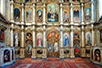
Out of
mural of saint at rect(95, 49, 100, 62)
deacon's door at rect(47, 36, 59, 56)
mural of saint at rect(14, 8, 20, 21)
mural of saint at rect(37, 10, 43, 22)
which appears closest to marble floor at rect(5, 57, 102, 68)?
mural of saint at rect(95, 49, 100, 62)

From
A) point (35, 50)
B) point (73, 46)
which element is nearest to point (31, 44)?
A: point (35, 50)

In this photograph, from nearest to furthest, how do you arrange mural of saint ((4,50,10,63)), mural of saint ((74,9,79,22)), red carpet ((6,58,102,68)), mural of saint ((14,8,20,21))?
red carpet ((6,58,102,68)) → mural of saint ((4,50,10,63)) → mural of saint ((14,8,20,21)) → mural of saint ((74,9,79,22))

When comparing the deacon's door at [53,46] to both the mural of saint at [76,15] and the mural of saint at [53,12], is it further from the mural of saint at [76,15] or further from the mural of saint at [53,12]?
the mural of saint at [76,15]

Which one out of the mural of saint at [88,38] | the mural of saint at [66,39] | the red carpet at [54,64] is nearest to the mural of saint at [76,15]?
the mural of saint at [88,38]

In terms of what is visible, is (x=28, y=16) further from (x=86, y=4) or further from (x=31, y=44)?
(x=86, y=4)

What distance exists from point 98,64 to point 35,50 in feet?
37.1

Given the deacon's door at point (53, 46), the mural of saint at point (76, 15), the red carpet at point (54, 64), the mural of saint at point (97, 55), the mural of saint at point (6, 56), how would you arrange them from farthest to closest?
the mural of saint at point (76, 15), the deacon's door at point (53, 46), the mural of saint at point (97, 55), the mural of saint at point (6, 56), the red carpet at point (54, 64)

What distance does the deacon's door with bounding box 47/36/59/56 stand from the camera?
1652cm

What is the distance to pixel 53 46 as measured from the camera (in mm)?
16594

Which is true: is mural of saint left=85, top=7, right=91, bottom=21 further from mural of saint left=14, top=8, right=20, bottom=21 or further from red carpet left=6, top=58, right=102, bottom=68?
mural of saint left=14, top=8, right=20, bottom=21

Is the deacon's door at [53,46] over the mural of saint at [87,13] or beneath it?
beneath

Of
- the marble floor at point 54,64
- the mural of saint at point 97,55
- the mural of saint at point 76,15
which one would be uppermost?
the mural of saint at point 76,15

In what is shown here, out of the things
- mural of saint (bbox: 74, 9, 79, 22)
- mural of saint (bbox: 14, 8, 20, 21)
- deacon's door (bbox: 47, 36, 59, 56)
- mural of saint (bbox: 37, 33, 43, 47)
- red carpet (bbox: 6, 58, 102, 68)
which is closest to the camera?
red carpet (bbox: 6, 58, 102, 68)

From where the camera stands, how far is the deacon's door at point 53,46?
1652cm
